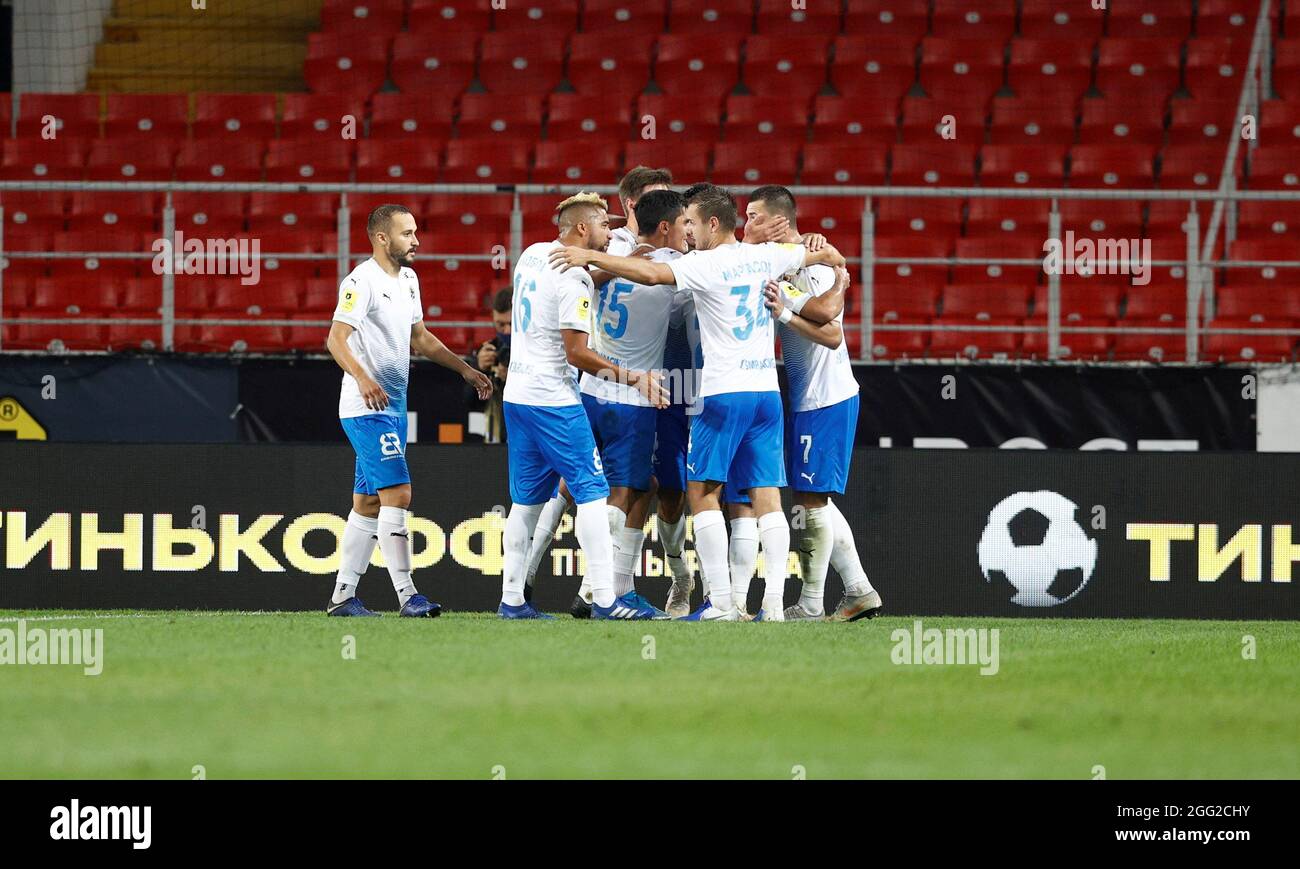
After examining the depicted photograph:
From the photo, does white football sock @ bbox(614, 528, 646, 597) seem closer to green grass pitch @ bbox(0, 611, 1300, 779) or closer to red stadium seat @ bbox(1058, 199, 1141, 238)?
green grass pitch @ bbox(0, 611, 1300, 779)

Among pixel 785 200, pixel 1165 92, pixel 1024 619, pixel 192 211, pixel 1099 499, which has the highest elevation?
pixel 1165 92

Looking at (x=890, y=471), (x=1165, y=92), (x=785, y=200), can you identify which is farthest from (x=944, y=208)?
(x=785, y=200)

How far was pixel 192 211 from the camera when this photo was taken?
15.6 metres

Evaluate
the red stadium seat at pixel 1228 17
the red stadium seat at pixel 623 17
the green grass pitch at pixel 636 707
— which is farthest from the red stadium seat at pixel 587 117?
the green grass pitch at pixel 636 707

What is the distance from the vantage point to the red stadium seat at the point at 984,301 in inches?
565

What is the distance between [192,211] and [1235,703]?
11.8 meters

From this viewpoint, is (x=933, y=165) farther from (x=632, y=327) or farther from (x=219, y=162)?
(x=632, y=327)

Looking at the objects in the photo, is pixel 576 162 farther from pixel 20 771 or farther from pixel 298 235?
pixel 20 771

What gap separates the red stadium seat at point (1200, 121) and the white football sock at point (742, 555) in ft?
33.6

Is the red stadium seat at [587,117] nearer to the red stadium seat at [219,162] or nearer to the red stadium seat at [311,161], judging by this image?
the red stadium seat at [311,161]

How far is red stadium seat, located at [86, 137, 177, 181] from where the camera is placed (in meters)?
16.5

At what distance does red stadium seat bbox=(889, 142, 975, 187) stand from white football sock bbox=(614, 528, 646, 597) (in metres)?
8.35

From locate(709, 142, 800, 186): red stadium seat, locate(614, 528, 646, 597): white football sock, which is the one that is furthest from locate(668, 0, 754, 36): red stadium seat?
locate(614, 528, 646, 597): white football sock
